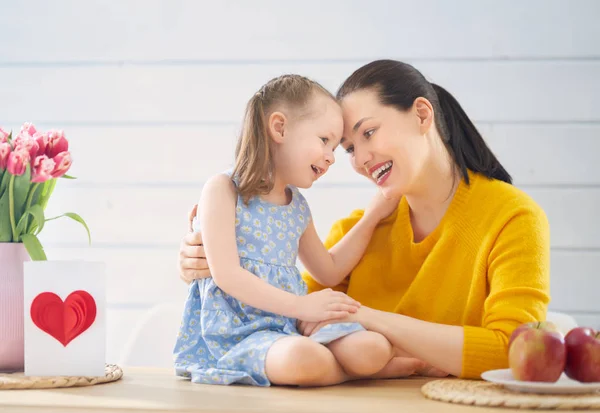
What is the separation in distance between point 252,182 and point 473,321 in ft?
1.87

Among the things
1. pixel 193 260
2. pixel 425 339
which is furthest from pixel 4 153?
pixel 425 339

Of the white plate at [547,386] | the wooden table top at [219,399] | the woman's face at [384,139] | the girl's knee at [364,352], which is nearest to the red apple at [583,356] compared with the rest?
the white plate at [547,386]

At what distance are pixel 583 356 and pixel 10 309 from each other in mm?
1029

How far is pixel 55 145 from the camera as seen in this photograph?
1.59 meters

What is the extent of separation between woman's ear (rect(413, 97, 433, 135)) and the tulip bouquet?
75 cm

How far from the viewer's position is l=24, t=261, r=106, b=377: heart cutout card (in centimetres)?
146

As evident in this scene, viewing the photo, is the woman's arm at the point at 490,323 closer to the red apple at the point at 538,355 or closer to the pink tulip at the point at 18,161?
the red apple at the point at 538,355

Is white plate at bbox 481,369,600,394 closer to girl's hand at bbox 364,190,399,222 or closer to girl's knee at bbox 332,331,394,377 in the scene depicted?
girl's knee at bbox 332,331,394,377

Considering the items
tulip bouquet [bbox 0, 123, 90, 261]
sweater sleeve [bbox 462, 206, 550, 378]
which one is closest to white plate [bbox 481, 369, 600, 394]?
sweater sleeve [bbox 462, 206, 550, 378]

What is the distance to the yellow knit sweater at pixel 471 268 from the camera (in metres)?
1.56

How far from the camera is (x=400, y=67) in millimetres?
1811

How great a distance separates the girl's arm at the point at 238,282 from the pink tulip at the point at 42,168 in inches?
12.0

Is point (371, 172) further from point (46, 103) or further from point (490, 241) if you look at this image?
point (46, 103)

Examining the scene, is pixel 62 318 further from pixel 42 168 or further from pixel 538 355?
pixel 538 355
